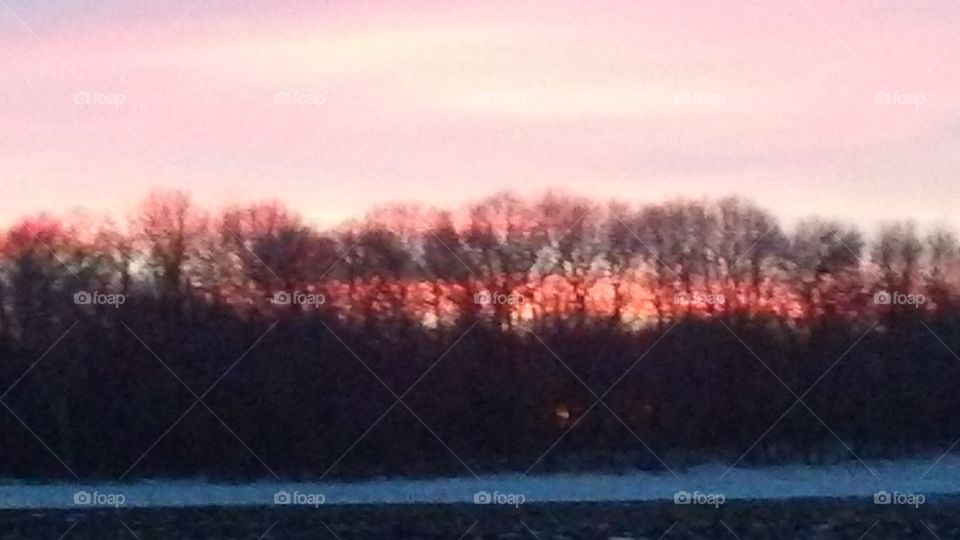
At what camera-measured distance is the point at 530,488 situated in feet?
51.6

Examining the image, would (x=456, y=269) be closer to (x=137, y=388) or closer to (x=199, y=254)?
(x=199, y=254)

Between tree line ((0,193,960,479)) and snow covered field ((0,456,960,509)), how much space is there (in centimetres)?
57

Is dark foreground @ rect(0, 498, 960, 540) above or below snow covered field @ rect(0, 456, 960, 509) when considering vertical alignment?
above

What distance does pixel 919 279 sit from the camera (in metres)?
18.4

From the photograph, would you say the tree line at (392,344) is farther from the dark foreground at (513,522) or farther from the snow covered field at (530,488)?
the dark foreground at (513,522)

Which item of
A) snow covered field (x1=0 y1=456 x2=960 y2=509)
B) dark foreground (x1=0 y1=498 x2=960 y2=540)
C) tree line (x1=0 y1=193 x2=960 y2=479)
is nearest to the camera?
dark foreground (x1=0 y1=498 x2=960 y2=540)

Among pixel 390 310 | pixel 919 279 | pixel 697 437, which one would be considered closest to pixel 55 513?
pixel 390 310

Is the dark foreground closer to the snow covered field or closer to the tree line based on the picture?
the snow covered field

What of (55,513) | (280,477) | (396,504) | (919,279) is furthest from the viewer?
(919,279)

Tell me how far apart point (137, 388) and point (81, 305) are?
1.37 metres

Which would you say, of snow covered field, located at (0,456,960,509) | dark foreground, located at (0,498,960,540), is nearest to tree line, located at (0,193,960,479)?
snow covered field, located at (0,456,960,509)

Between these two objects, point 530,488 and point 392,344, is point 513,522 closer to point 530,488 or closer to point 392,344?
point 530,488

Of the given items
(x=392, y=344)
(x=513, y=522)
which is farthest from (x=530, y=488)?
(x=513, y=522)

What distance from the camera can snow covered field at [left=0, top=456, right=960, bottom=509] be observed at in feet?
47.7
